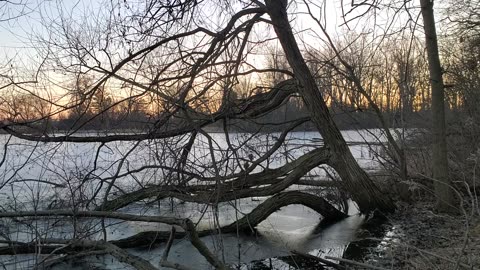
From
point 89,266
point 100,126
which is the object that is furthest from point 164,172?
point 89,266

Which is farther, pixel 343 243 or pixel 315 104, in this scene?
pixel 315 104

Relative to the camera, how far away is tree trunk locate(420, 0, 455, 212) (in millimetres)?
8758

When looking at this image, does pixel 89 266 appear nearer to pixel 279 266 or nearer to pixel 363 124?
pixel 279 266

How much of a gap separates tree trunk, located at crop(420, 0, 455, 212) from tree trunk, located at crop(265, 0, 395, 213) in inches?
57.7

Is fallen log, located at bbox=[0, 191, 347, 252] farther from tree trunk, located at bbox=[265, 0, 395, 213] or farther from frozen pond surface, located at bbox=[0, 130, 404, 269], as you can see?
tree trunk, located at bbox=[265, 0, 395, 213]

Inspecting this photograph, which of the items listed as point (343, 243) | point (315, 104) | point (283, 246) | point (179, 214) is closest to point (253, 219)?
point (283, 246)

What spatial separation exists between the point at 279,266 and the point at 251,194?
2.36 m

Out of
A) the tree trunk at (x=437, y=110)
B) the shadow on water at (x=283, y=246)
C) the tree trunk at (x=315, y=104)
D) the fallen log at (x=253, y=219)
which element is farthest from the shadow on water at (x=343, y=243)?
the tree trunk at (x=437, y=110)

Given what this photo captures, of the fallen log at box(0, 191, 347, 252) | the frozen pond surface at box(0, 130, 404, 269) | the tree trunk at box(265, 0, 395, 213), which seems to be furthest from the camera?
the tree trunk at box(265, 0, 395, 213)

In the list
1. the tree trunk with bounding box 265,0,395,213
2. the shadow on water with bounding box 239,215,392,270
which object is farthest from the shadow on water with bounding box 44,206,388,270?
the tree trunk with bounding box 265,0,395,213

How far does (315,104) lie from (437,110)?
7.82 ft

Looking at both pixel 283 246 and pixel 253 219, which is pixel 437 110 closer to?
pixel 283 246

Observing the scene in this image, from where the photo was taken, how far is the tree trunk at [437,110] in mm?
8758

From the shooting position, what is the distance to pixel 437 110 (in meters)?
8.96
